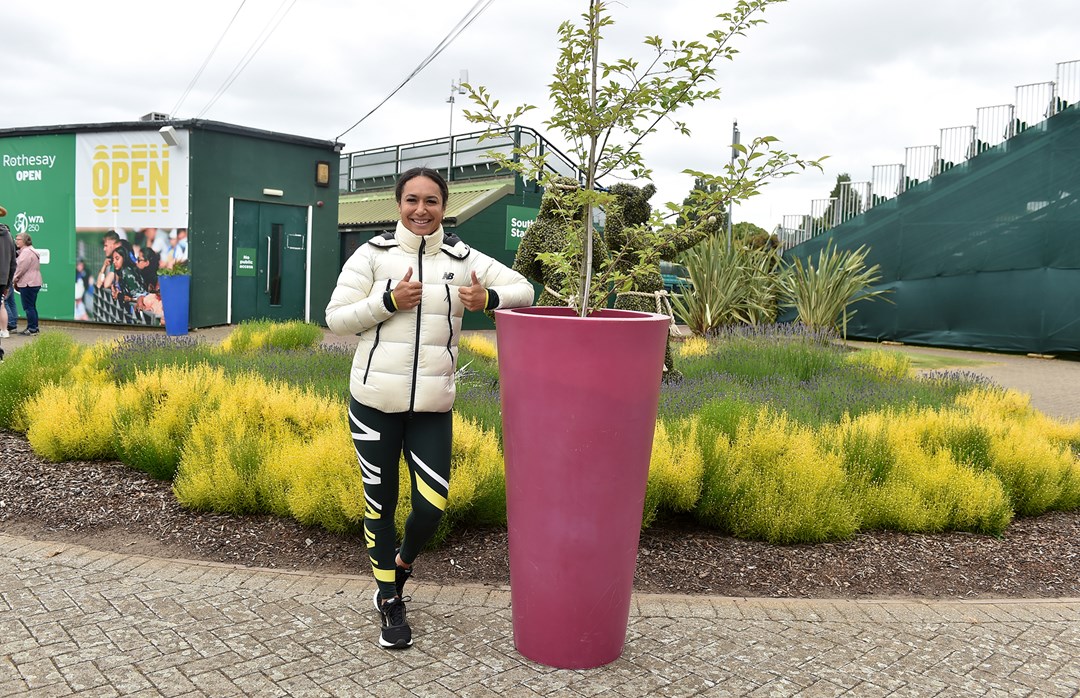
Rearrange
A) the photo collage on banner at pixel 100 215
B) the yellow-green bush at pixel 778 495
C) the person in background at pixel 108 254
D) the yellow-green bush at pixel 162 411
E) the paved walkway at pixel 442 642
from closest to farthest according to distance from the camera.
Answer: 1. the paved walkway at pixel 442 642
2. the yellow-green bush at pixel 778 495
3. the yellow-green bush at pixel 162 411
4. the photo collage on banner at pixel 100 215
5. the person in background at pixel 108 254

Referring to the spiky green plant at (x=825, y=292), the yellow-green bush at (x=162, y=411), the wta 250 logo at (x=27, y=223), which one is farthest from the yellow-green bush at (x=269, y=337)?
the wta 250 logo at (x=27, y=223)

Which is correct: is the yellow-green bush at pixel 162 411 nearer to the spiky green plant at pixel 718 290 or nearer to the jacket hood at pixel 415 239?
the jacket hood at pixel 415 239

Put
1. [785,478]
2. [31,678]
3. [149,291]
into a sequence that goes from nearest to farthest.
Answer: [31,678]
[785,478]
[149,291]

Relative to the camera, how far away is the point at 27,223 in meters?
18.2

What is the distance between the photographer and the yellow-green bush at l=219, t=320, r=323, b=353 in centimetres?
1029

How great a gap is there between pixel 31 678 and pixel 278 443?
2.31 meters

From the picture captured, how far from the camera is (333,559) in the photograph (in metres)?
4.41

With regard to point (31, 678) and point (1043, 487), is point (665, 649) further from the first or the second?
point (1043, 487)

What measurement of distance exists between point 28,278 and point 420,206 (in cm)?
1465

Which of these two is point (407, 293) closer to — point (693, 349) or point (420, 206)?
point (420, 206)

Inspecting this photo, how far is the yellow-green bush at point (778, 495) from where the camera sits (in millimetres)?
4758

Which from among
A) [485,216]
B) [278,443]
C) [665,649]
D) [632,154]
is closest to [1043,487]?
[665,649]

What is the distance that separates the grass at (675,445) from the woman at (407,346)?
3.31 ft

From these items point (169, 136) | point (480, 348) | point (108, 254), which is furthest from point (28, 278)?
point (480, 348)
